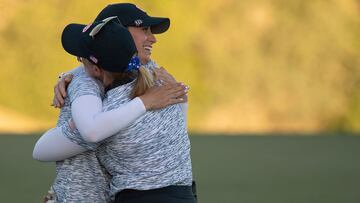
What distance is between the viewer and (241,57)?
13.2m

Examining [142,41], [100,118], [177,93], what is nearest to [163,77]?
[177,93]

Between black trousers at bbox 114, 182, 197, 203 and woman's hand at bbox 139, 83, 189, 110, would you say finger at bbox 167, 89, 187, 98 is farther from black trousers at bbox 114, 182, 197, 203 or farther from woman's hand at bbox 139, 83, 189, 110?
black trousers at bbox 114, 182, 197, 203

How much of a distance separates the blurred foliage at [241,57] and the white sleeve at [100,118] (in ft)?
33.0

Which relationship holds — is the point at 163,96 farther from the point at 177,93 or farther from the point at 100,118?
the point at 100,118

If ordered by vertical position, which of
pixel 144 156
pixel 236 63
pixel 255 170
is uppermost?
pixel 236 63

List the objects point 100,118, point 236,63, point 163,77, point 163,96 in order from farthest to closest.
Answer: point 236,63, point 163,77, point 163,96, point 100,118

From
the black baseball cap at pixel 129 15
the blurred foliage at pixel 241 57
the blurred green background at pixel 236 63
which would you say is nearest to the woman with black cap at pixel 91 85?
the black baseball cap at pixel 129 15

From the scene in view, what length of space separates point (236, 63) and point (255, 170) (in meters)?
4.61

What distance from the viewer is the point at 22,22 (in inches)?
506

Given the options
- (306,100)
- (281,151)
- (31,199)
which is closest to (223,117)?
(306,100)

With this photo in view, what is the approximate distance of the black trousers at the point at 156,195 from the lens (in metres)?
2.78

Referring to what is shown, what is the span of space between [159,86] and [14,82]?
1016 cm

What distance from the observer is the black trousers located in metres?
2.78

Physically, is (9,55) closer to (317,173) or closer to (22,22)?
(22,22)
